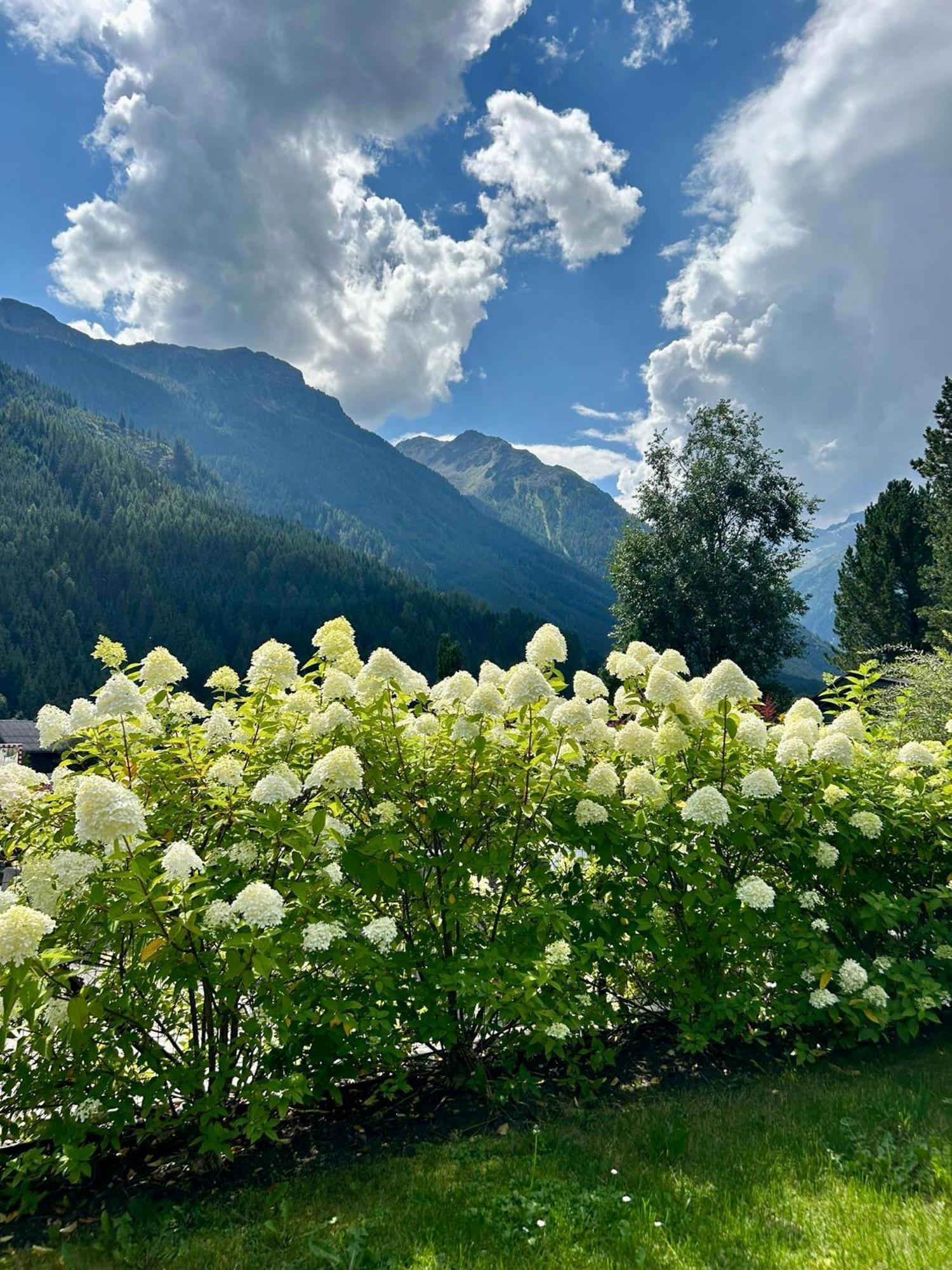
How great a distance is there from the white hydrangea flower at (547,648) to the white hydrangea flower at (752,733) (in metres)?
1.48

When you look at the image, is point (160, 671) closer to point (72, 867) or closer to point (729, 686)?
point (72, 867)

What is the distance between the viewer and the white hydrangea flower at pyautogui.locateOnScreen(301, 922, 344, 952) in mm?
3305

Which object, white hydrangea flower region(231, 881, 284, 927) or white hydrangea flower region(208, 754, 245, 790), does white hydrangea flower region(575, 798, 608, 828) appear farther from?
white hydrangea flower region(208, 754, 245, 790)

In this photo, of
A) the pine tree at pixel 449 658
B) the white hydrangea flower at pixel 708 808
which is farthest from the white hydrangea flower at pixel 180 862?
the pine tree at pixel 449 658

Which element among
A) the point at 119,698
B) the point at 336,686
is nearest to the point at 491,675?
the point at 336,686

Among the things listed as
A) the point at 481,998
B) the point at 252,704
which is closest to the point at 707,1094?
the point at 481,998

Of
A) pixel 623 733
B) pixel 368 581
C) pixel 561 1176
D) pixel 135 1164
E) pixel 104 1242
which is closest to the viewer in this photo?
pixel 104 1242

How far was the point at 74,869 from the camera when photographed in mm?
3150

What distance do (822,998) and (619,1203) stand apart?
6.79 ft

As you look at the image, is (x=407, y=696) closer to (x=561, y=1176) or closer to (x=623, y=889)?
(x=623, y=889)

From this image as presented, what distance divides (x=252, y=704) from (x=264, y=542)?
15407 cm

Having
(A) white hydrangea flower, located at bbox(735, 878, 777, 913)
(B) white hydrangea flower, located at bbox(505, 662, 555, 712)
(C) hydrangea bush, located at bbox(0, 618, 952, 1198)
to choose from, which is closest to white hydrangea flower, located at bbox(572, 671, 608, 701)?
(C) hydrangea bush, located at bbox(0, 618, 952, 1198)

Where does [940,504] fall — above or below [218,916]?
above

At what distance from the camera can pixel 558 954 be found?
393cm
